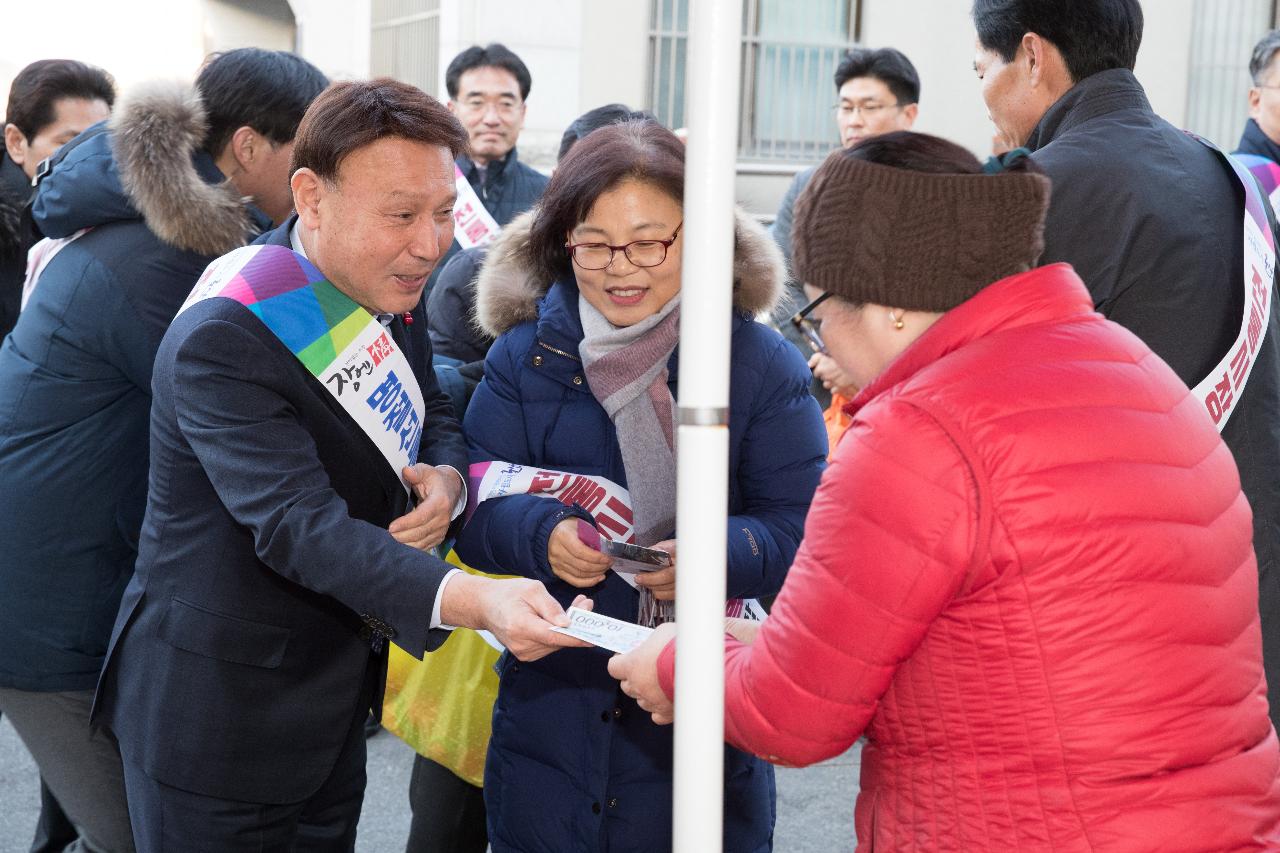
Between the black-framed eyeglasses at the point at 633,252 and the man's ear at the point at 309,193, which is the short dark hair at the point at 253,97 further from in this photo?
the black-framed eyeglasses at the point at 633,252

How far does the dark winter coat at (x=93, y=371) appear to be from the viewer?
2.62m

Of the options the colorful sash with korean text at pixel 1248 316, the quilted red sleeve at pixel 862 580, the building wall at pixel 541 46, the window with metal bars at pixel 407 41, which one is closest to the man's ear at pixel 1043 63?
the colorful sash with korean text at pixel 1248 316

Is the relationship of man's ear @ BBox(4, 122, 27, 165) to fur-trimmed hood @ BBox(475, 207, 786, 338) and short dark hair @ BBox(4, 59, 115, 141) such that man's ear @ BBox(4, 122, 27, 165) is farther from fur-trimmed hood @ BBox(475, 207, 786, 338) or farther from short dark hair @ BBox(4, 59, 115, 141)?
fur-trimmed hood @ BBox(475, 207, 786, 338)

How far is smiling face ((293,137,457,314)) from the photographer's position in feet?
7.29

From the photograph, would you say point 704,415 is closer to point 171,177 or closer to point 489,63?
Answer: point 171,177

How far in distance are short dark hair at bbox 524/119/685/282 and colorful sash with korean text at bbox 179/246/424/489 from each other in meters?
0.40

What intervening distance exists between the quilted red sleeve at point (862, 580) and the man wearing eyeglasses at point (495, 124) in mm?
3998

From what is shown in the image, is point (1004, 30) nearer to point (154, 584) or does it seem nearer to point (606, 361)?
point (606, 361)

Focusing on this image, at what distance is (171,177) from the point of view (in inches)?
102

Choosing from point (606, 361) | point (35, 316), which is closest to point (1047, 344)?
point (606, 361)

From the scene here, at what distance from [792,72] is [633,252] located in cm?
934

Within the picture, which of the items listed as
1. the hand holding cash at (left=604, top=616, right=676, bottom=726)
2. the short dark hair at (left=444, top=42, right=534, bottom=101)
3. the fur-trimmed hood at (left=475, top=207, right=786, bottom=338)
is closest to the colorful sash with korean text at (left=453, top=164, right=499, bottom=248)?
the short dark hair at (left=444, top=42, right=534, bottom=101)

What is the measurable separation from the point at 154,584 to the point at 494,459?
2.10 feet

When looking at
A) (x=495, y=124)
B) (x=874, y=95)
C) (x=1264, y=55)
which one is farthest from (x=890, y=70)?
(x=495, y=124)
